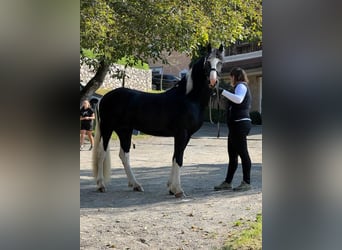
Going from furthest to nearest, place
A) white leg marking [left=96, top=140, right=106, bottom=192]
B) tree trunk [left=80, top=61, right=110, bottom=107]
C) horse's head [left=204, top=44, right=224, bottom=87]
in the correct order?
tree trunk [left=80, top=61, right=110, bottom=107] < white leg marking [left=96, top=140, right=106, bottom=192] < horse's head [left=204, top=44, right=224, bottom=87]

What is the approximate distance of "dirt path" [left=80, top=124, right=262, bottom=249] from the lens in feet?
12.8

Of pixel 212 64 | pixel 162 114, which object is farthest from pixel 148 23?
pixel 162 114

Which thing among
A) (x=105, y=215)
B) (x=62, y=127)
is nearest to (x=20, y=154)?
(x=62, y=127)

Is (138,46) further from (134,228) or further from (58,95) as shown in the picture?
(58,95)

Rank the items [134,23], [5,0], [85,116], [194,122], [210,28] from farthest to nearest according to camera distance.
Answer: [85,116] → [194,122] → [210,28] → [134,23] → [5,0]

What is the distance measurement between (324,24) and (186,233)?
3036 mm

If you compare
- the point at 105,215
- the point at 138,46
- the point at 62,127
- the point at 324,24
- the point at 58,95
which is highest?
the point at 138,46

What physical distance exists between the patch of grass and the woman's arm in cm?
196

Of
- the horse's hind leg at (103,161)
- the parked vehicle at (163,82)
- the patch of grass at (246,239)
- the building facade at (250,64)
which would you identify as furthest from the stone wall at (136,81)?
the patch of grass at (246,239)

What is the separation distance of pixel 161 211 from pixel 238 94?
198 cm

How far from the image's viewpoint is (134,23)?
188 inches

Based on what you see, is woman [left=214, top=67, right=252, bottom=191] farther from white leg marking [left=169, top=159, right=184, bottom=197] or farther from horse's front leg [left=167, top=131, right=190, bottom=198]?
→ white leg marking [left=169, top=159, right=184, bottom=197]

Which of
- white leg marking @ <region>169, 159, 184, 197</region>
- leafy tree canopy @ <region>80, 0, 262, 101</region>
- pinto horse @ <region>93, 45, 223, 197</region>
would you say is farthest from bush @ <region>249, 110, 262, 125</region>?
leafy tree canopy @ <region>80, 0, 262, 101</region>

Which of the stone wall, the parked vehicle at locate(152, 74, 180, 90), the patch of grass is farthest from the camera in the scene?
the parked vehicle at locate(152, 74, 180, 90)
